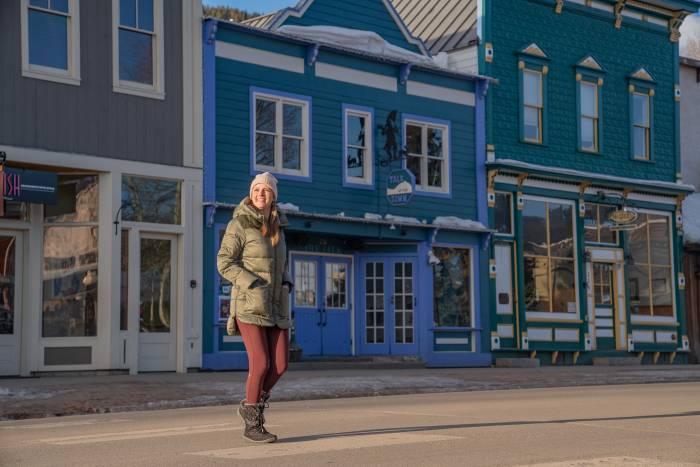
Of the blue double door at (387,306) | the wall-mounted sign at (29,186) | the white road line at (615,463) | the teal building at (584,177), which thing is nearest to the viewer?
the white road line at (615,463)

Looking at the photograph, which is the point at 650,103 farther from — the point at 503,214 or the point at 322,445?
the point at 322,445

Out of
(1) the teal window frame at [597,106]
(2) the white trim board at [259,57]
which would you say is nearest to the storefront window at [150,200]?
(2) the white trim board at [259,57]

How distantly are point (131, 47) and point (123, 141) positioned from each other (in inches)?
67.4

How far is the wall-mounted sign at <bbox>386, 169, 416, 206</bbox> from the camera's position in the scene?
80.1 feet

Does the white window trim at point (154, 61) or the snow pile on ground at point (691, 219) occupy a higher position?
the white window trim at point (154, 61)

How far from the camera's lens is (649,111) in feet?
103

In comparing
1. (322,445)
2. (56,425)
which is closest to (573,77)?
(56,425)

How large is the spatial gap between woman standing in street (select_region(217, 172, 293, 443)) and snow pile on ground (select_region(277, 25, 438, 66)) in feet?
47.9

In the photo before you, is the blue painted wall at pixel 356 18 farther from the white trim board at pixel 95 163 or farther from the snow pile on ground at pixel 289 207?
the white trim board at pixel 95 163

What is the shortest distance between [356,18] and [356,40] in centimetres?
57

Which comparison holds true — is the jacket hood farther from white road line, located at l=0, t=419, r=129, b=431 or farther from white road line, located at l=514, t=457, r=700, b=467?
white road line, located at l=0, t=419, r=129, b=431

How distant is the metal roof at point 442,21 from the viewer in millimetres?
28078

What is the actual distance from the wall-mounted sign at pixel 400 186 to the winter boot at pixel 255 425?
15466 mm

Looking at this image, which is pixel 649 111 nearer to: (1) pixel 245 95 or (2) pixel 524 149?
(2) pixel 524 149
